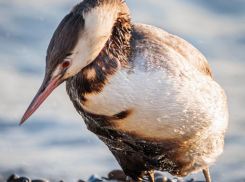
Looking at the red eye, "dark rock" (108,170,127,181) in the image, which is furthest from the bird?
"dark rock" (108,170,127,181)

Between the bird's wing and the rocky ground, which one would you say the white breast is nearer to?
the bird's wing

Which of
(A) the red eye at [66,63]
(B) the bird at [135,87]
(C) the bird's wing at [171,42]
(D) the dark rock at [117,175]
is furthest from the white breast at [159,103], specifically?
(D) the dark rock at [117,175]

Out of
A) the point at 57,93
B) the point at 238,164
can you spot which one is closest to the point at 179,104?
the point at 238,164

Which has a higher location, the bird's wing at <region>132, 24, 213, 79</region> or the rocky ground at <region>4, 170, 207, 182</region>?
the bird's wing at <region>132, 24, 213, 79</region>

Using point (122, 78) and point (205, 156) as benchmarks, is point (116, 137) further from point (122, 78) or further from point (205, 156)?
point (205, 156)

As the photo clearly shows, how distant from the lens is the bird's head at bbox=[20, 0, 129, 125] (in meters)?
3.72

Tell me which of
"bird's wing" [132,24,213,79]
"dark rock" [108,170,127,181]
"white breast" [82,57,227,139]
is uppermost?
"bird's wing" [132,24,213,79]

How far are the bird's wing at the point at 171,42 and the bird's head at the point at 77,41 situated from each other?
593 millimetres

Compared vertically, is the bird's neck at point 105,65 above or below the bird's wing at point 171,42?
below

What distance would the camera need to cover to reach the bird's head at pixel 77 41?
372cm

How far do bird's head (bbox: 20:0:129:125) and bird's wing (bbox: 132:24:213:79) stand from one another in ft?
1.94

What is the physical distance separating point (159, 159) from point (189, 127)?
53 centimetres

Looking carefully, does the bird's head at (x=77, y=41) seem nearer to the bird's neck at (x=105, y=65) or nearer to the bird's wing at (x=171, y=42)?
the bird's neck at (x=105, y=65)

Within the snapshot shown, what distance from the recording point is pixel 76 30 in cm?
372
